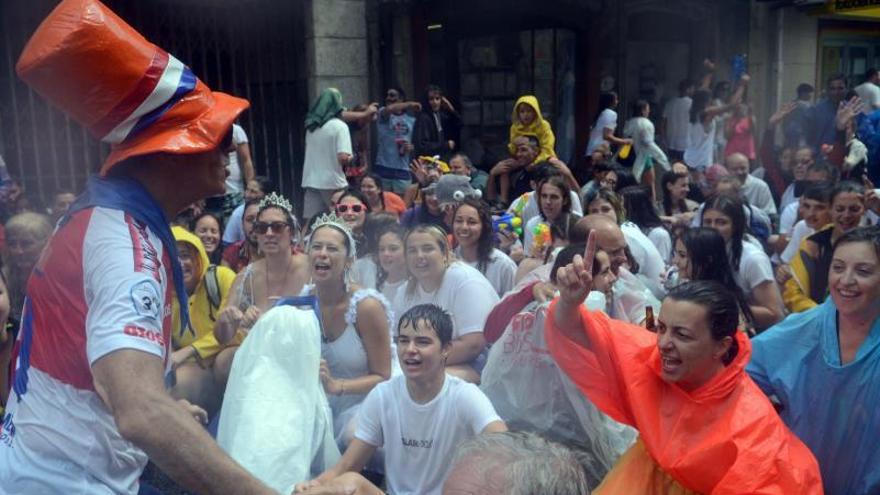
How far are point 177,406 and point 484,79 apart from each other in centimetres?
1046

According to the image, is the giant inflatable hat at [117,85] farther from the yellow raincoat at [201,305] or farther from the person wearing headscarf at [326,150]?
the person wearing headscarf at [326,150]

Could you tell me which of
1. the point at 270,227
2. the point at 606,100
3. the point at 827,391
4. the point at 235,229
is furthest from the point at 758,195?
the point at 827,391

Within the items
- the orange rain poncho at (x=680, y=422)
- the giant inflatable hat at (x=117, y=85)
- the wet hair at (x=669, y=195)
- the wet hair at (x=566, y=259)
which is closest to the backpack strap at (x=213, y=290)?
the wet hair at (x=566, y=259)

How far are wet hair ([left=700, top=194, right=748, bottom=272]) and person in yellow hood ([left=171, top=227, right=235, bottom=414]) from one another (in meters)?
2.83

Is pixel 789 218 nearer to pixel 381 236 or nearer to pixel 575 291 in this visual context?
pixel 381 236

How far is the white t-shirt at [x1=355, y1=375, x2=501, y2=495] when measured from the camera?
11.6 feet

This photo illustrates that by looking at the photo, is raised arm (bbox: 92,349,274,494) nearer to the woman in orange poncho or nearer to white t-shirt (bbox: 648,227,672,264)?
the woman in orange poncho

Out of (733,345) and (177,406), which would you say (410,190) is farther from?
(177,406)

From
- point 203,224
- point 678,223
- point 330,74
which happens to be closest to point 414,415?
point 203,224

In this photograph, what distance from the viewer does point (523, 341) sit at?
3.66 m

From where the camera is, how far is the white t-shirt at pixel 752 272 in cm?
462

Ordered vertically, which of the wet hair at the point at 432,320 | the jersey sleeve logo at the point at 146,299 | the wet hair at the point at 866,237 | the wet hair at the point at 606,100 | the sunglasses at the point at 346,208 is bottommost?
the wet hair at the point at 432,320

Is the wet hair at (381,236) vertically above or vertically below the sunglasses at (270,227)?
below

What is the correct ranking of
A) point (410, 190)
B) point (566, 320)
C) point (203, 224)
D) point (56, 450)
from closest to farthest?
1. point (56, 450)
2. point (566, 320)
3. point (203, 224)
4. point (410, 190)
